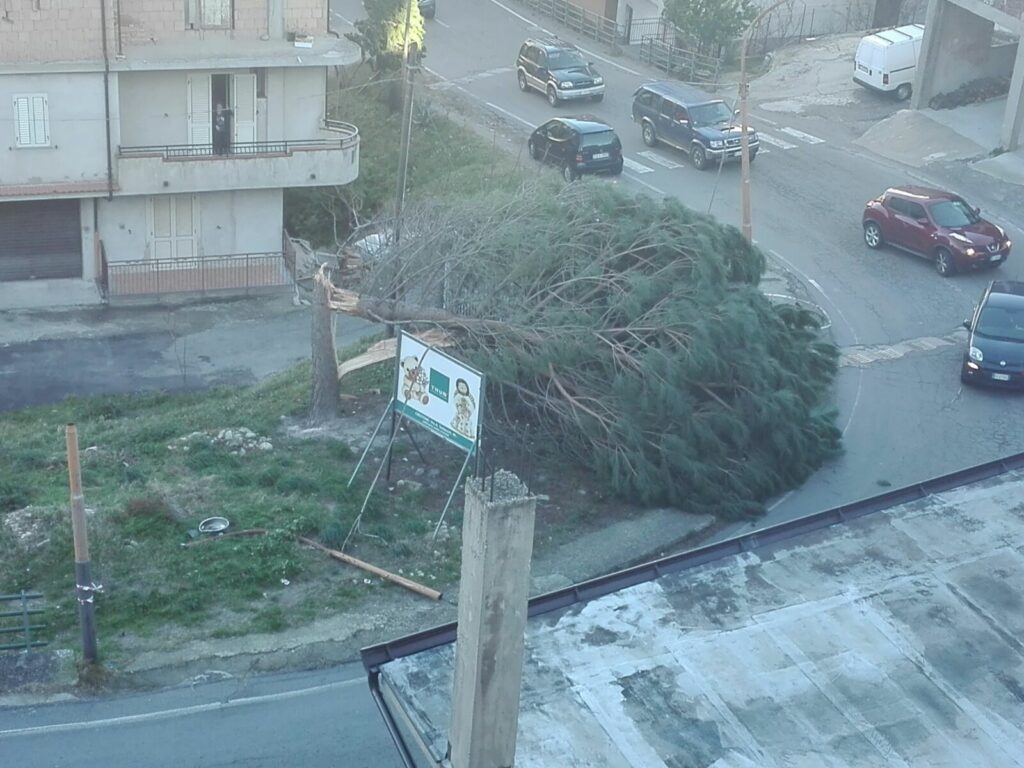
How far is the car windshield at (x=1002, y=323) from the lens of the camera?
25.9 metres

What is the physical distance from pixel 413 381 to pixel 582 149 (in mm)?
17058

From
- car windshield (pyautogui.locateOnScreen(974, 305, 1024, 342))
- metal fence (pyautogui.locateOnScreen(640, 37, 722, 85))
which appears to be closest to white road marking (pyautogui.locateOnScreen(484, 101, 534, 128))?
metal fence (pyautogui.locateOnScreen(640, 37, 722, 85))

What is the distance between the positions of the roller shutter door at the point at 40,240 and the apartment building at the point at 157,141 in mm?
26

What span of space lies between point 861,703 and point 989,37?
32.7 meters

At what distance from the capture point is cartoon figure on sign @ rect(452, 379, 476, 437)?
18.7 metres

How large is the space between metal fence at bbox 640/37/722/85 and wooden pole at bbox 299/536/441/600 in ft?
95.7

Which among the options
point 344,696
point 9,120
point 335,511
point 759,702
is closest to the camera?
point 759,702

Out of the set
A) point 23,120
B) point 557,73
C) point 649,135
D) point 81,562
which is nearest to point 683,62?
point 557,73

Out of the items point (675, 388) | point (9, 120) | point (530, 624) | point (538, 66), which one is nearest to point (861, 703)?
point (530, 624)

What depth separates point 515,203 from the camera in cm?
2303

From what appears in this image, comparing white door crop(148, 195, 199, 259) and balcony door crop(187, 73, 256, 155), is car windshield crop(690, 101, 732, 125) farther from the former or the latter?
white door crop(148, 195, 199, 259)

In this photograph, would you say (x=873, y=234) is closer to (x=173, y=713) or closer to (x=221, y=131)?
(x=221, y=131)

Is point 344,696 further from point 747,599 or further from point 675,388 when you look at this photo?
point 675,388

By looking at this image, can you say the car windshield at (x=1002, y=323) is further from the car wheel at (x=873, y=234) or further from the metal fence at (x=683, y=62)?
the metal fence at (x=683, y=62)
